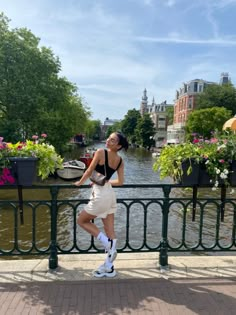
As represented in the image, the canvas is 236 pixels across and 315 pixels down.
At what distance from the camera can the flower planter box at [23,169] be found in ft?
12.7

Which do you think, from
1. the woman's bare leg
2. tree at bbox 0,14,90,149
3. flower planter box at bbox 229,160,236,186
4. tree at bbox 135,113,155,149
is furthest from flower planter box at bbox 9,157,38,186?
tree at bbox 135,113,155,149

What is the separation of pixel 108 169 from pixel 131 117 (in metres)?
94.7

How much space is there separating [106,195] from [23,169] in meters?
1.07

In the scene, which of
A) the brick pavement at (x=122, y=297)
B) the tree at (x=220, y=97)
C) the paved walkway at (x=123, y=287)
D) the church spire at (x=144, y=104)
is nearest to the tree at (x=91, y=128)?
the tree at (x=220, y=97)

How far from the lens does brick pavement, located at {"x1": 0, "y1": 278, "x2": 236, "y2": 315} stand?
3.18 m

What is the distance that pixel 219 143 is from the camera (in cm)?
420

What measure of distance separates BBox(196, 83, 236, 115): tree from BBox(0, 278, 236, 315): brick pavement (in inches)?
2205

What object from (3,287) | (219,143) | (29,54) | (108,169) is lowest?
(3,287)

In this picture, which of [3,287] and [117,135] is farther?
[117,135]

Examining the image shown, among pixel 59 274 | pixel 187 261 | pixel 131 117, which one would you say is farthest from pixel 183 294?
pixel 131 117

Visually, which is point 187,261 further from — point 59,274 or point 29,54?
point 29,54

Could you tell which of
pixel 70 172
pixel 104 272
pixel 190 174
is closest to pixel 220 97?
pixel 70 172

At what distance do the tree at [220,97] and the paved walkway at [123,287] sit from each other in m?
55.3

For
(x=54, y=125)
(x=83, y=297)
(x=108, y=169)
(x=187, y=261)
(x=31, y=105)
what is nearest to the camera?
(x=83, y=297)
